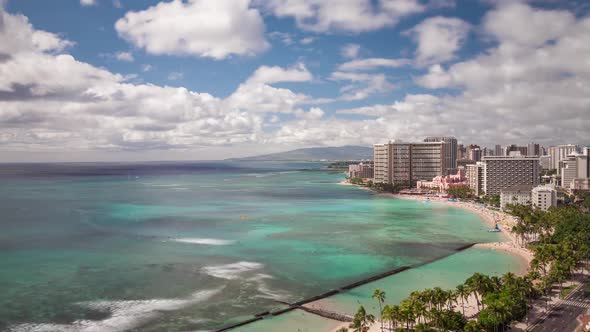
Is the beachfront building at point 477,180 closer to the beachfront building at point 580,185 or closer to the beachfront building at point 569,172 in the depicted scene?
the beachfront building at point 580,185

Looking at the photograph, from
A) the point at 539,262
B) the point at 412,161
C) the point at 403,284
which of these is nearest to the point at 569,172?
the point at 412,161

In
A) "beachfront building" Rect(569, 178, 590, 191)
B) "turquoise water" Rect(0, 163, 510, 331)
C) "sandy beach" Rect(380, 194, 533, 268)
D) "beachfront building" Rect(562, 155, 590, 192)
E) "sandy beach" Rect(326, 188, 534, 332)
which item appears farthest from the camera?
"beachfront building" Rect(562, 155, 590, 192)

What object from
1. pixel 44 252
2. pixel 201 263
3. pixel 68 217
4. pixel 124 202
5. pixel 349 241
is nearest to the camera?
pixel 201 263

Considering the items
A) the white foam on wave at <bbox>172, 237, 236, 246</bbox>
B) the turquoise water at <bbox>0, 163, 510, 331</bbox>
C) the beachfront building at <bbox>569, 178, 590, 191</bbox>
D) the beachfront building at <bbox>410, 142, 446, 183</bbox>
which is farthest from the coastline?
the beachfront building at <bbox>569, 178, 590, 191</bbox>

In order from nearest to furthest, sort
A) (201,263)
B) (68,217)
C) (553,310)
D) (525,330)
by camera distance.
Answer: (525,330)
(553,310)
(201,263)
(68,217)

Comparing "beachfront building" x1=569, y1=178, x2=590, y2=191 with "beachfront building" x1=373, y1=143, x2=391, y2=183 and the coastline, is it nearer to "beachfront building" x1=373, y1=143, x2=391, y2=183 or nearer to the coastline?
the coastline

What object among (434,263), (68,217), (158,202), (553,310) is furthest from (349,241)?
(158,202)

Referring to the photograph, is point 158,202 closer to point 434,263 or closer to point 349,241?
point 349,241
